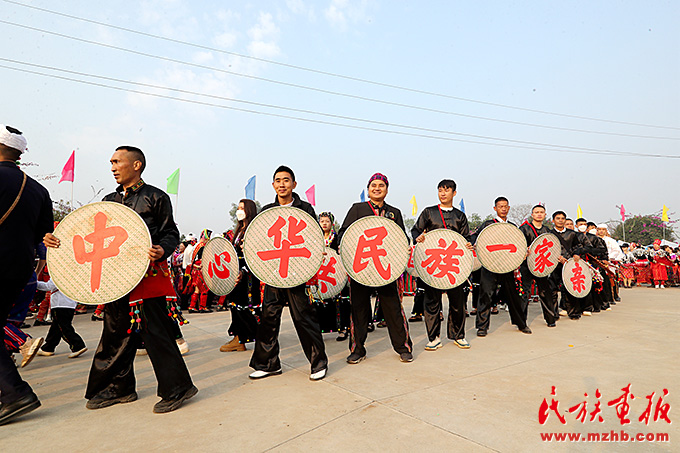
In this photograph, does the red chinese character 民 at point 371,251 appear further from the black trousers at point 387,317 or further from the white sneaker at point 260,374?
the white sneaker at point 260,374

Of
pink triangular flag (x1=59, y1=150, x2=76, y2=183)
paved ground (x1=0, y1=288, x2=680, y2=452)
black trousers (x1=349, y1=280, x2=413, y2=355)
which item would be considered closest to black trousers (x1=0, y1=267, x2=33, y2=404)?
paved ground (x1=0, y1=288, x2=680, y2=452)

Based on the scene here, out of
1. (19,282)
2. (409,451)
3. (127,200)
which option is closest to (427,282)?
(409,451)

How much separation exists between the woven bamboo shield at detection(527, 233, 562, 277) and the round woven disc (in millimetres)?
2576

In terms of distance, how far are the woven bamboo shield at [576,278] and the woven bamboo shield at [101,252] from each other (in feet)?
20.0

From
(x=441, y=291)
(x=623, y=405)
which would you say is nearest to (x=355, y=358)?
(x=441, y=291)

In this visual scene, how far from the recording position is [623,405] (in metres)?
2.51

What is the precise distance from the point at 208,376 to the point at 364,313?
1.49m

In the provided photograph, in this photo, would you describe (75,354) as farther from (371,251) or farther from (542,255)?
(542,255)

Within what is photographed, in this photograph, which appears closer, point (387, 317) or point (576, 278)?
point (387, 317)

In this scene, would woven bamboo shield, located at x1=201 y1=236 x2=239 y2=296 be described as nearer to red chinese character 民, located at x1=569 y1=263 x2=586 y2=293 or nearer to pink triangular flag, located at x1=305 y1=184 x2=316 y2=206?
red chinese character 民, located at x1=569 y1=263 x2=586 y2=293

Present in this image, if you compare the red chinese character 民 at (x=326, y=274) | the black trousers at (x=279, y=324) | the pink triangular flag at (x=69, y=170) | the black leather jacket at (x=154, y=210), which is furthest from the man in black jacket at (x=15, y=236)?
the pink triangular flag at (x=69, y=170)

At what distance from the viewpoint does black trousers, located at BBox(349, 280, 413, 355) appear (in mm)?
3822

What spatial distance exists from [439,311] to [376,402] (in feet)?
6.65

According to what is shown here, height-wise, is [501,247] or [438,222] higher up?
[438,222]
